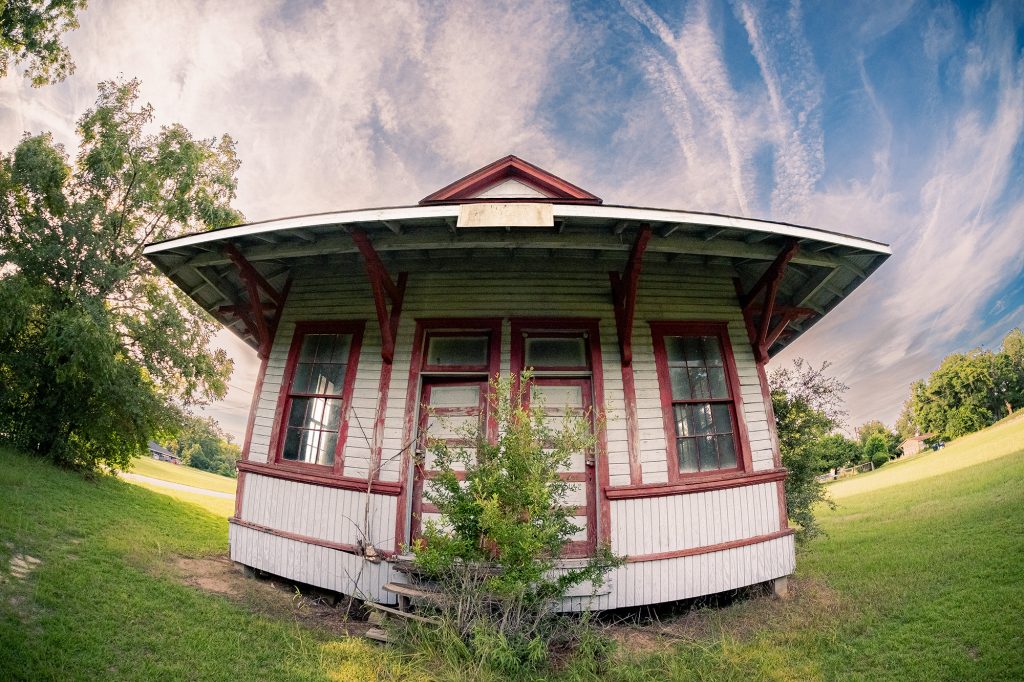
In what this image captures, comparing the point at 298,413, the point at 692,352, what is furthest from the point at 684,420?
the point at 298,413

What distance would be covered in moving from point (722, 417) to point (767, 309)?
1.46m

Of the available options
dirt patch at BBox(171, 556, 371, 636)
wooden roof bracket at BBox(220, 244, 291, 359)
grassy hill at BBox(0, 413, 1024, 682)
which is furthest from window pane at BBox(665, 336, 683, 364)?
wooden roof bracket at BBox(220, 244, 291, 359)

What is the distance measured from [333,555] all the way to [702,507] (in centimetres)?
436

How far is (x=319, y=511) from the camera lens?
524 centimetres

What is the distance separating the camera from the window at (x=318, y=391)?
220 inches

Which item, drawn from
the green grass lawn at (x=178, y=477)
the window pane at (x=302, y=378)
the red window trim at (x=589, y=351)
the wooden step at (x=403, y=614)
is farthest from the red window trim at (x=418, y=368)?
the green grass lawn at (x=178, y=477)

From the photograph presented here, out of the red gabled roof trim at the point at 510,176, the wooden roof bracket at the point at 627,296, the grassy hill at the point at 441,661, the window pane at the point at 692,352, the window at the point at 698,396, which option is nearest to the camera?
the grassy hill at the point at 441,661

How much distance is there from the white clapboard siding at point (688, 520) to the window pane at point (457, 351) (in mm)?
2360

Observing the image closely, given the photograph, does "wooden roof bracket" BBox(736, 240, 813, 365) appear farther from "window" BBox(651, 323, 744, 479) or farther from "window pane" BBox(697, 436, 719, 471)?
"window pane" BBox(697, 436, 719, 471)

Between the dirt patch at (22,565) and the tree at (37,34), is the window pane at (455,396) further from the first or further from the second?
the tree at (37,34)

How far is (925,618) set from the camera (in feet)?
13.6

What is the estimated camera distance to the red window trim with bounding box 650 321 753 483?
520 cm

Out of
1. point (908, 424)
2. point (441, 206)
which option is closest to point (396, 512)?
point (441, 206)

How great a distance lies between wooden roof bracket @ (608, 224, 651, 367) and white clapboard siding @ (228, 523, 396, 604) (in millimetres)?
3719
